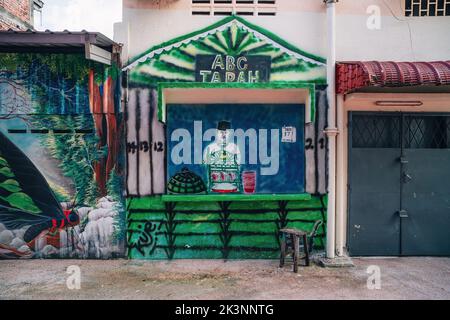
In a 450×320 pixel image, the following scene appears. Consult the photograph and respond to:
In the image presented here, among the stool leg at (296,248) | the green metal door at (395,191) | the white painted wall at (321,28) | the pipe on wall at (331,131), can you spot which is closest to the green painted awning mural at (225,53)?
the white painted wall at (321,28)

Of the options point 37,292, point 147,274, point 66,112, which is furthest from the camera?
point 66,112

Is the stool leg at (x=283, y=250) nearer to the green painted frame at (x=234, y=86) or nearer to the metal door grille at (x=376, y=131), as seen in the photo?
the green painted frame at (x=234, y=86)

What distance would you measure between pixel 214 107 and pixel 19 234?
4323mm

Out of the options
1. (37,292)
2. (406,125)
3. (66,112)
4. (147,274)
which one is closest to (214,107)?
(66,112)

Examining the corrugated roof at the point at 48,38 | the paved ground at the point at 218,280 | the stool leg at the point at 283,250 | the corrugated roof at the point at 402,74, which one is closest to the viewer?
the paved ground at the point at 218,280

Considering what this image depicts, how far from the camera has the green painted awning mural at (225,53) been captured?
6914 millimetres

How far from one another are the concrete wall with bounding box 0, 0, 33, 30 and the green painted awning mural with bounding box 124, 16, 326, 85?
600 cm

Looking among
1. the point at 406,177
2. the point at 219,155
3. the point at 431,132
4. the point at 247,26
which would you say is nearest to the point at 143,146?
the point at 219,155

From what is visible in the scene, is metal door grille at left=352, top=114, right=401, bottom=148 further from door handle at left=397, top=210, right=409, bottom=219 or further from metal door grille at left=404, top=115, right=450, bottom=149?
door handle at left=397, top=210, right=409, bottom=219

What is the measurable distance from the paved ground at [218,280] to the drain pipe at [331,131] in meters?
0.63

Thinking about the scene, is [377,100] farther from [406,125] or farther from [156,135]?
[156,135]

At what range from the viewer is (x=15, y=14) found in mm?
11180

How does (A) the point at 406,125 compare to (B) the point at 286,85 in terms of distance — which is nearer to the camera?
(B) the point at 286,85

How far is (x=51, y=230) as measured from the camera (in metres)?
6.98
